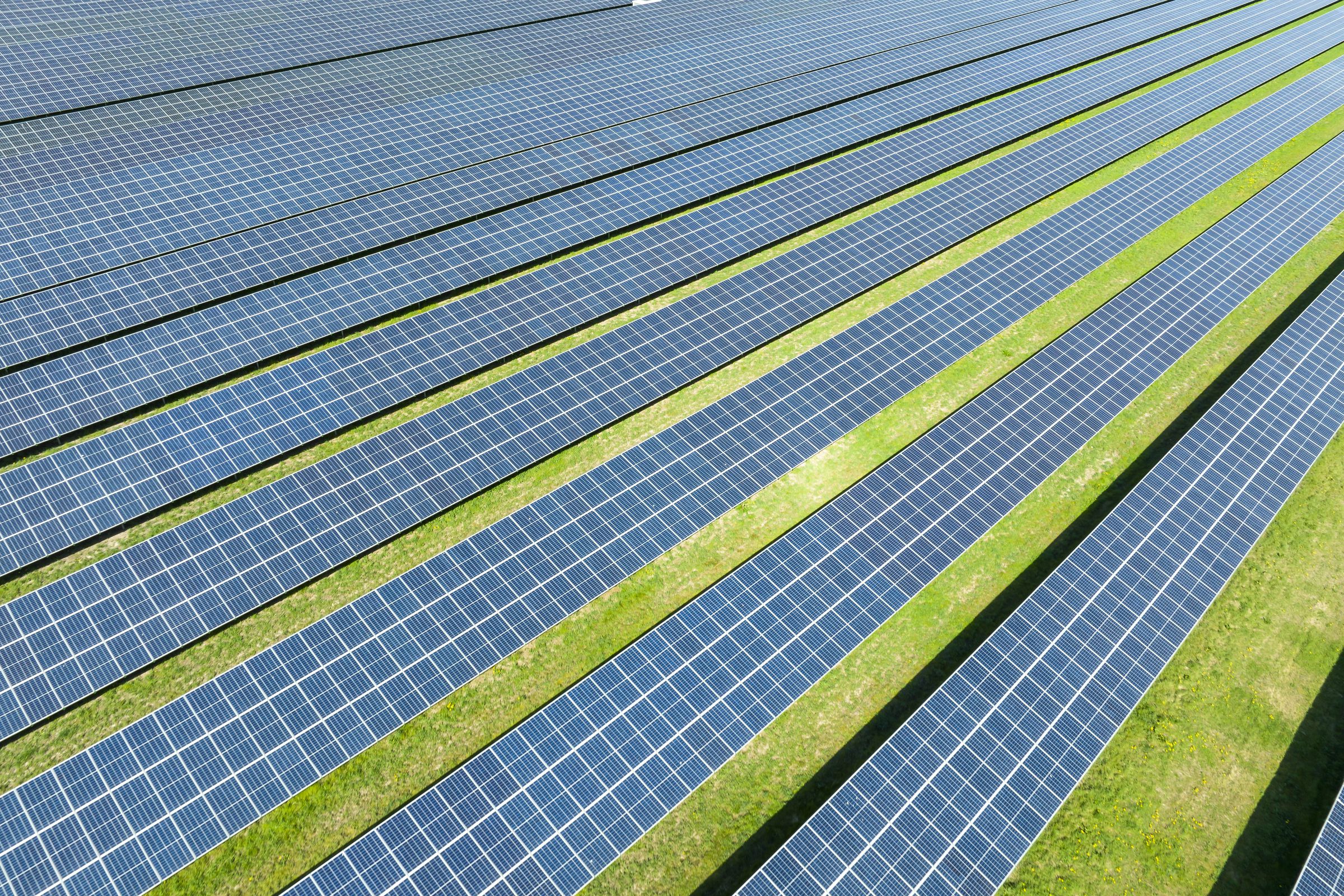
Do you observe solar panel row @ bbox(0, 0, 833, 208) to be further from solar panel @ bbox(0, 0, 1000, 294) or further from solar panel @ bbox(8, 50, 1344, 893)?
→ solar panel @ bbox(8, 50, 1344, 893)

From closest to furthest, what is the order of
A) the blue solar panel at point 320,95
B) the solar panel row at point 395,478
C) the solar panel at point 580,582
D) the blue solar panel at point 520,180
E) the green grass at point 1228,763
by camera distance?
the solar panel at point 580,582 < the green grass at point 1228,763 < the solar panel row at point 395,478 < the blue solar panel at point 520,180 < the blue solar panel at point 320,95

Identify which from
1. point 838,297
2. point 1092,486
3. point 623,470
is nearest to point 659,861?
point 623,470

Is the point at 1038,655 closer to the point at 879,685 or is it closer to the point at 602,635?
the point at 879,685

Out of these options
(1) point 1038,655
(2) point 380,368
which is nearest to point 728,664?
(1) point 1038,655

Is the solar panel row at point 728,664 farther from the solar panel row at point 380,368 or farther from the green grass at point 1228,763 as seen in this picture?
the solar panel row at point 380,368

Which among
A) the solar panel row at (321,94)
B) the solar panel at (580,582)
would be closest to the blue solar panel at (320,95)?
the solar panel row at (321,94)

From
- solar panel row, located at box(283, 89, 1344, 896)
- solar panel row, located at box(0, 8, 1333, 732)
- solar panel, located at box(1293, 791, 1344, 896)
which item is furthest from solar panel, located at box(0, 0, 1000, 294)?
solar panel, located at box(1293, 791, 1344, 896)

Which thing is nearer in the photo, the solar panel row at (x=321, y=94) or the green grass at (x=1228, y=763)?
the green grass at (x=1228, y=763)
